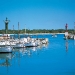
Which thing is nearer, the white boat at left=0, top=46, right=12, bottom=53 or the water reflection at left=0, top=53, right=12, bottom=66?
the water reflection at left=0, top=53, right=12, bottom=66

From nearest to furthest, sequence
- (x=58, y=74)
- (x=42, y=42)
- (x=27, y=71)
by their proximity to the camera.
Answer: (x=58, y=74)
(x=27, y=71)
(x=42, y=42)

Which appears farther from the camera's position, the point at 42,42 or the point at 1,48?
the point at 42,42

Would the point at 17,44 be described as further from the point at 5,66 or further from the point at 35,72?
the point at 35,72

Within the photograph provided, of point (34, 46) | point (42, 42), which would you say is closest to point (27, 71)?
point (34, 46)

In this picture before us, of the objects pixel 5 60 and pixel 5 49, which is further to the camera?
pixel 5 49

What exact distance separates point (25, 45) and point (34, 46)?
240 centimetres

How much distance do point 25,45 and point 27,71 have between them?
24.7 m

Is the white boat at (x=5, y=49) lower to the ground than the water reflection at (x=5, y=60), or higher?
higher

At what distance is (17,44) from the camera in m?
44.4

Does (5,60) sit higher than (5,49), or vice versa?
(5,49)

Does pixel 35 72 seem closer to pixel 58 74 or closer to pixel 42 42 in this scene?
pixel 58 74

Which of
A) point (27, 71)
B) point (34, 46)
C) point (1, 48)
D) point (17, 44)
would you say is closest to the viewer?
point (27, 71)

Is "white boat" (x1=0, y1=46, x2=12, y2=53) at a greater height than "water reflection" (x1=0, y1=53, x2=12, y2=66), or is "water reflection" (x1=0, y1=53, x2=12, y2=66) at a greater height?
"white boat" (x1=0, y1=46, x2=12, y2=53)

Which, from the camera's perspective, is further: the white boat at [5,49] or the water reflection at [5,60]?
the white boat at [5,49]
